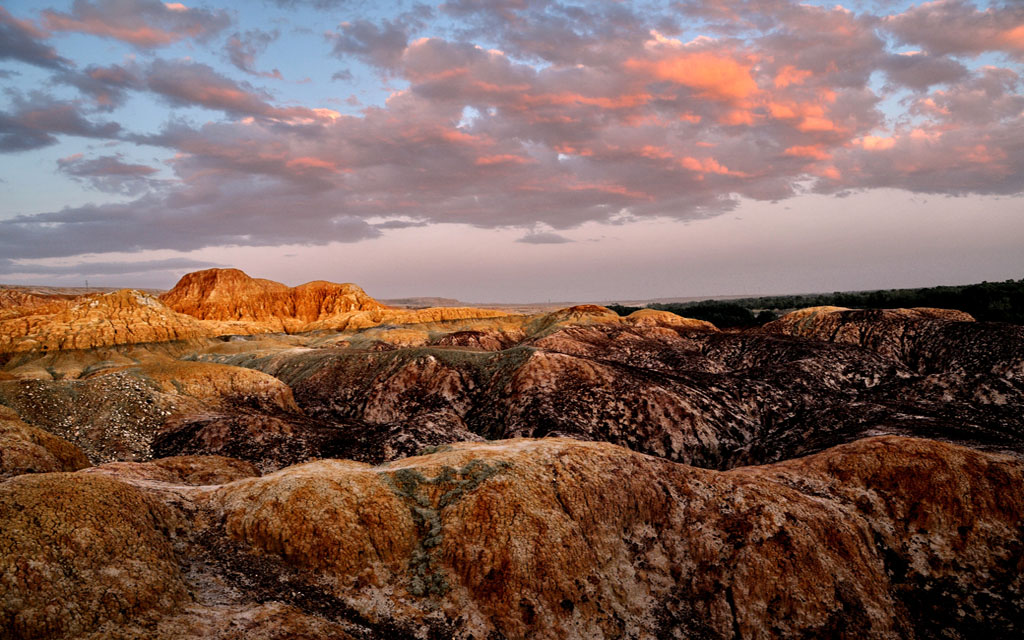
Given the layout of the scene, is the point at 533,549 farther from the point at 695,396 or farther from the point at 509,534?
the point at 695,396

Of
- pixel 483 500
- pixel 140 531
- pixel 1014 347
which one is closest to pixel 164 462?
pixel 140 531

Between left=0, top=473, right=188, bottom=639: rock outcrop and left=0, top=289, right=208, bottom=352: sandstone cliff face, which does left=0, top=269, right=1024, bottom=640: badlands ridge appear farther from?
left=0, top=289, right=208, bottom=352: sandstone cliff face

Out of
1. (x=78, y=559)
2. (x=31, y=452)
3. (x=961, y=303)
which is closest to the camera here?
(x=78, y=559)

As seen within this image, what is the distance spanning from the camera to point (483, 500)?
54.6 ft

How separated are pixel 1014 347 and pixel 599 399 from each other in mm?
36334

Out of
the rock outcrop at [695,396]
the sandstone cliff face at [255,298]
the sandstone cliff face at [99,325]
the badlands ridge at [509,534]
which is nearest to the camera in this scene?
the badlands ridge at [509,534]

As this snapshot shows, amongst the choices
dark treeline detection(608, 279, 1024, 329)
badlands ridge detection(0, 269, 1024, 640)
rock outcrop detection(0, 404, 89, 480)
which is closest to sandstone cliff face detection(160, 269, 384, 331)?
dark treeline detection(608, 279, 1024, 329)

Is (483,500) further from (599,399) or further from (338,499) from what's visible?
(599,399)

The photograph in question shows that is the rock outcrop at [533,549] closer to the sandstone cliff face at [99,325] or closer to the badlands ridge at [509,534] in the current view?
the badlands ridge at [509,534]

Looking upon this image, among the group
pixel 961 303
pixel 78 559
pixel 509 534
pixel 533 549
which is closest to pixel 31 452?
pixel 78 559

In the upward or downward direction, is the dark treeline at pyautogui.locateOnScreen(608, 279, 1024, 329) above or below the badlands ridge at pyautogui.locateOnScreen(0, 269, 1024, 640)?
above

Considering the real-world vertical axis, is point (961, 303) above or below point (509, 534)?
above

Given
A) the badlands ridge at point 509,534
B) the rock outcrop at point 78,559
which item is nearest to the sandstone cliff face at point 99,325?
the badlands ridge at point 509,534

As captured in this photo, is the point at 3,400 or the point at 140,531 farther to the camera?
the point at 3,400
